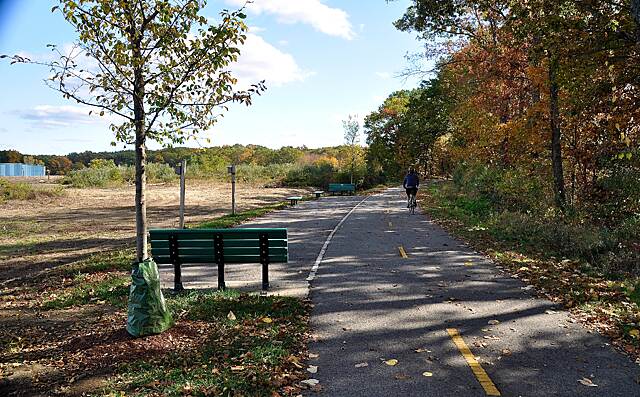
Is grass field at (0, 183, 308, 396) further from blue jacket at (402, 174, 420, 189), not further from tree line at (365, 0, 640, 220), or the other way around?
blue jacket at (402, 174, 420, 189)

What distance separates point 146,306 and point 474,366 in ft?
12.5

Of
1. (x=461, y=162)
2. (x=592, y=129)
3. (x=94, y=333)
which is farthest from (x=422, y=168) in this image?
(x=94, y=333)

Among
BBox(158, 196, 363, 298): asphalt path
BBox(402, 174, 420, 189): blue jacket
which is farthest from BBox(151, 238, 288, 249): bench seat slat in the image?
BBox(402, 174, 420, 189): blue jacket

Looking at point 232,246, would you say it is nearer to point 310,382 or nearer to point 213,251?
point 213,251

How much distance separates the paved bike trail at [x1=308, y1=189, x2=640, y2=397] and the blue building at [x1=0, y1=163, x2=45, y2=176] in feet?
235

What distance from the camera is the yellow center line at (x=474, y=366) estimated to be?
14.8ft

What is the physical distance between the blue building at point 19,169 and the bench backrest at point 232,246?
6968 cm

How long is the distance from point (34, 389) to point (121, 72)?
417cm

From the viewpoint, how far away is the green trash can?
5898 mm

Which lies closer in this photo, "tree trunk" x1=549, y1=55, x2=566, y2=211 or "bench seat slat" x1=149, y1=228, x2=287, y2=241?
"bench seat slat" x1=149, y1=228, x2=287, y2=241

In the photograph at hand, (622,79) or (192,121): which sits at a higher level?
(622,79)

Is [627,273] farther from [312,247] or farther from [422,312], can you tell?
[312,247]

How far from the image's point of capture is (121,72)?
6801 millimetres

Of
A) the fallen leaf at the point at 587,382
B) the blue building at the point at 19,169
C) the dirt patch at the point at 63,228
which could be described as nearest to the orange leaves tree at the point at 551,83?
the fallen leaf at the point at 587,382
